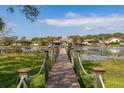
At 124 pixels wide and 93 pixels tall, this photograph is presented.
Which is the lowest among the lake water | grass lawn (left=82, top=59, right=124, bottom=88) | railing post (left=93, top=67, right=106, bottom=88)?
the lake water

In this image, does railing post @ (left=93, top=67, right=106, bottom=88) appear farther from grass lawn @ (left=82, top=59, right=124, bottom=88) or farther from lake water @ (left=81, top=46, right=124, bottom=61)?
lake water @ (left=81, top=46, right=124, bottom=61)

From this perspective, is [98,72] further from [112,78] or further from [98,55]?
[98,55]

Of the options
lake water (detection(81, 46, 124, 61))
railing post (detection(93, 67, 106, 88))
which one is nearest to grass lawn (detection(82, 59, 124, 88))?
railing post (detection(93, 67, 106, 88))

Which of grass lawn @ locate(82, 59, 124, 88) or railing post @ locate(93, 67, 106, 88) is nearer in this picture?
railing post @ locate(93, 67, 106, 88)

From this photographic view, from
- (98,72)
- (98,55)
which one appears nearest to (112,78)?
(98,72)

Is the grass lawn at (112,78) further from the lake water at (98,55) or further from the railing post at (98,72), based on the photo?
the lake water at (98,55)

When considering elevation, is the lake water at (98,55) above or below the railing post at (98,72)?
below

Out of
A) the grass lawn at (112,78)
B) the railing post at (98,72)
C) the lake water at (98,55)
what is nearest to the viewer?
the railing post at (98,72)

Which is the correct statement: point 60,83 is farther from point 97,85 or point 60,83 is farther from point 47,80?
point 97,85

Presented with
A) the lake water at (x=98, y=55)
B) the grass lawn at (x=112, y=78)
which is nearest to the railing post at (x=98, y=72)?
the grass lawn at (x=112, y=78)

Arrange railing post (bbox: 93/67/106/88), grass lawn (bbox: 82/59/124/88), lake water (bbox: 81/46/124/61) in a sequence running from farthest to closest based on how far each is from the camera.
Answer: lake water (bbox: 81/46/124/61), grass lawn (bbox: 82/59/124/88), railing post (bbox: 93/67/106/88)
